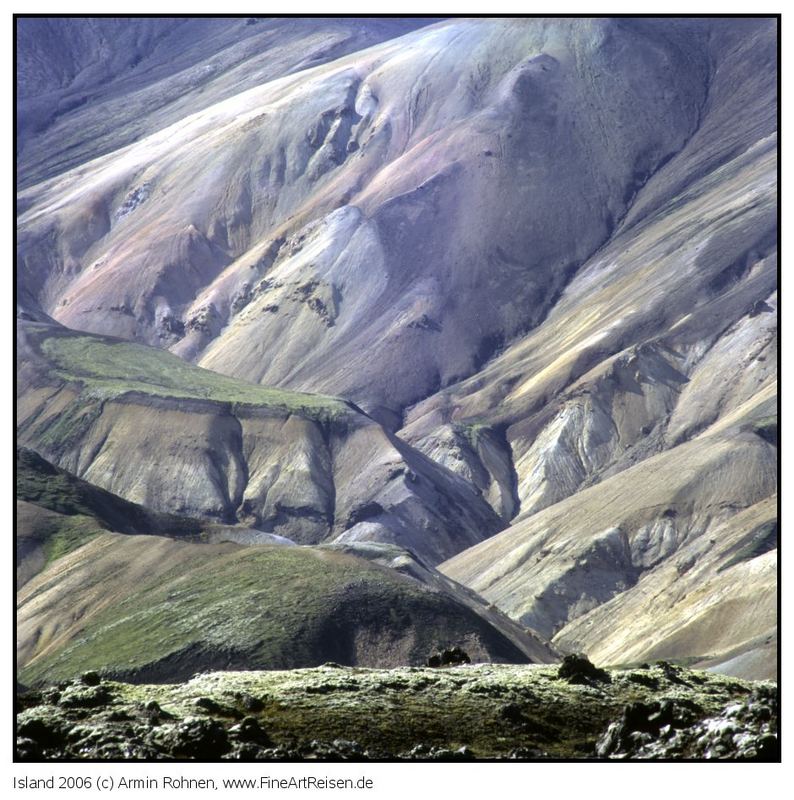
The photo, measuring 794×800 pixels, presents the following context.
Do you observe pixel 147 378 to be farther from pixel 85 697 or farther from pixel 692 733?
pixel 692 733

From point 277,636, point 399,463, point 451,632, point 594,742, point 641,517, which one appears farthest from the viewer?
point 399,463

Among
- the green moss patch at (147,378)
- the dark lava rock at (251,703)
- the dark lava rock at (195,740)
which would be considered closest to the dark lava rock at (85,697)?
the dark lava rock at (251,703)

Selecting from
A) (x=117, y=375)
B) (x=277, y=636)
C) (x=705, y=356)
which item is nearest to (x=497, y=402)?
(x=705, y=356)

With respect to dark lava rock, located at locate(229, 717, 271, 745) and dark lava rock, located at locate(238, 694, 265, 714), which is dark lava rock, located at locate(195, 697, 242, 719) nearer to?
dark lava rock, located at locate(238, 694, 265, 714)

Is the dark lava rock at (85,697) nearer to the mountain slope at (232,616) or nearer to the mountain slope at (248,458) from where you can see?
the mountain slope at (232,616)

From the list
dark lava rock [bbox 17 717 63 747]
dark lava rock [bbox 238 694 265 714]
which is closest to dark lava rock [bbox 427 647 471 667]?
dark lava rock [bbox 238 694 265 714]

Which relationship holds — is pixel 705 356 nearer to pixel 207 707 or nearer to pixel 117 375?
pixel 117 375

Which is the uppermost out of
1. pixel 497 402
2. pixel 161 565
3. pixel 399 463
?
pixel 497 402
